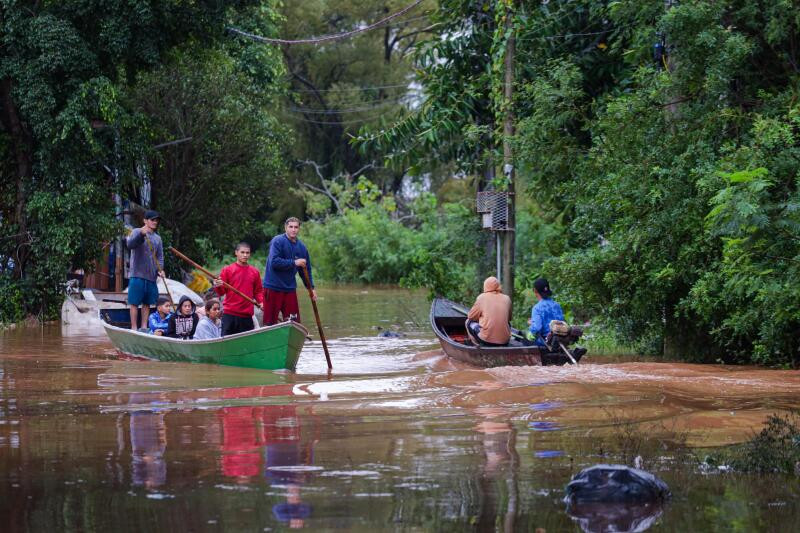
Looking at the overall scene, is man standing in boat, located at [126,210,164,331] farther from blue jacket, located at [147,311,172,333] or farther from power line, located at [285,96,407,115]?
power line, located at [285,96,407,115]

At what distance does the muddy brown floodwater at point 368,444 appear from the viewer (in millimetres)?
6816

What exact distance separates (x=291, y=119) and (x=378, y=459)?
46.4 metres

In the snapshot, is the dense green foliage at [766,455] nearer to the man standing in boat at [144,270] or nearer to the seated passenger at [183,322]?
the seated passenger at [183,322]

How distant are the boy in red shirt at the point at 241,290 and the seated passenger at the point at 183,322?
3.38ft

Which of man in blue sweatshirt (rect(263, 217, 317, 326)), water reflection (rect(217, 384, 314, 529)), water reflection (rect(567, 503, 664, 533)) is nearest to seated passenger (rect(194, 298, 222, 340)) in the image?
man in blue sweatshirt (rect(263, 217, 317, 326))

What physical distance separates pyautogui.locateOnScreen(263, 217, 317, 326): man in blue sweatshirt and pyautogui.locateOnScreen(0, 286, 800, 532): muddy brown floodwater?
107 centimetres

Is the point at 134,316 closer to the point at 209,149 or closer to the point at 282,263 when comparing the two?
the point at 282,263

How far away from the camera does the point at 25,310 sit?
23.2 metres

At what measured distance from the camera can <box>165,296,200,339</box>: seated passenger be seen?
16297mm

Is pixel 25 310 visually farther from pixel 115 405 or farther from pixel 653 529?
pixel 653 529

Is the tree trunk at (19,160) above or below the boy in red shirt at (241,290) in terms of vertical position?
above

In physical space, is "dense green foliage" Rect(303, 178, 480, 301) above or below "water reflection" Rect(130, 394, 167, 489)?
above

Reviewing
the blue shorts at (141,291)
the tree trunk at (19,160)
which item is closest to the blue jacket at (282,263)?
the blue shorts at (141,291)

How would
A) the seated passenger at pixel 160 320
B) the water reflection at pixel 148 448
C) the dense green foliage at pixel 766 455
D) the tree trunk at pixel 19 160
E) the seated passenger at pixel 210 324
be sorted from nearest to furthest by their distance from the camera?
the water reflection at pixel 148 448 < the dense green foliage at pixel 766 455 < the seated passenger at pixel 210 324 < the seated passenger at pixel 160 320 < the tree trunk at pixel 19 160
